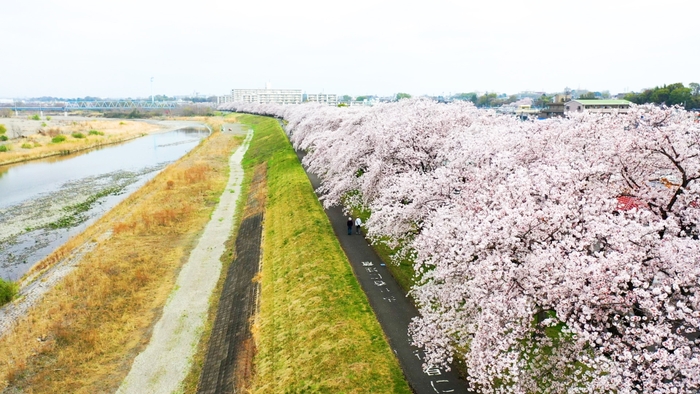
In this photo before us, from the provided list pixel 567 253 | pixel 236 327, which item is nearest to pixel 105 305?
pixel 236 327

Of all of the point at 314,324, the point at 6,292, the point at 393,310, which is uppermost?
the point at 393,310

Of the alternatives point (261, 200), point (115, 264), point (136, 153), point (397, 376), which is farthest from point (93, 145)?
point (397, 376)

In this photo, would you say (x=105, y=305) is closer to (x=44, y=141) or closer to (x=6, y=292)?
(x=6, y=292)

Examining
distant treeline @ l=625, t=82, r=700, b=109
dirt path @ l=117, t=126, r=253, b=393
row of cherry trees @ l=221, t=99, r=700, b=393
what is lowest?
dirt path @ l=117, t=126, r=253, b=393

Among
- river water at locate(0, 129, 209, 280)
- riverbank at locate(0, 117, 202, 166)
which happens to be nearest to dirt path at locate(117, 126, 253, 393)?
river water at locate(0, 129, 209, 280)

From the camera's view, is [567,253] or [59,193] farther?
[59,193]

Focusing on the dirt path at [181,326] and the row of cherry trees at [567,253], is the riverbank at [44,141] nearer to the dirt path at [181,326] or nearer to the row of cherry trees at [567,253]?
the dirt path at [181,326]

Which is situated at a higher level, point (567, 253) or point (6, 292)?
point (567, 253)

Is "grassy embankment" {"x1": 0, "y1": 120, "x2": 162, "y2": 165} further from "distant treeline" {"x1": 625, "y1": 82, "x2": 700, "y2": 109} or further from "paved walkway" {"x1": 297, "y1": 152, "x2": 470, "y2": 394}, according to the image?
"distant treeline" {"x1": 625, "y1": 82, "x2": 700, "y2": 109}
